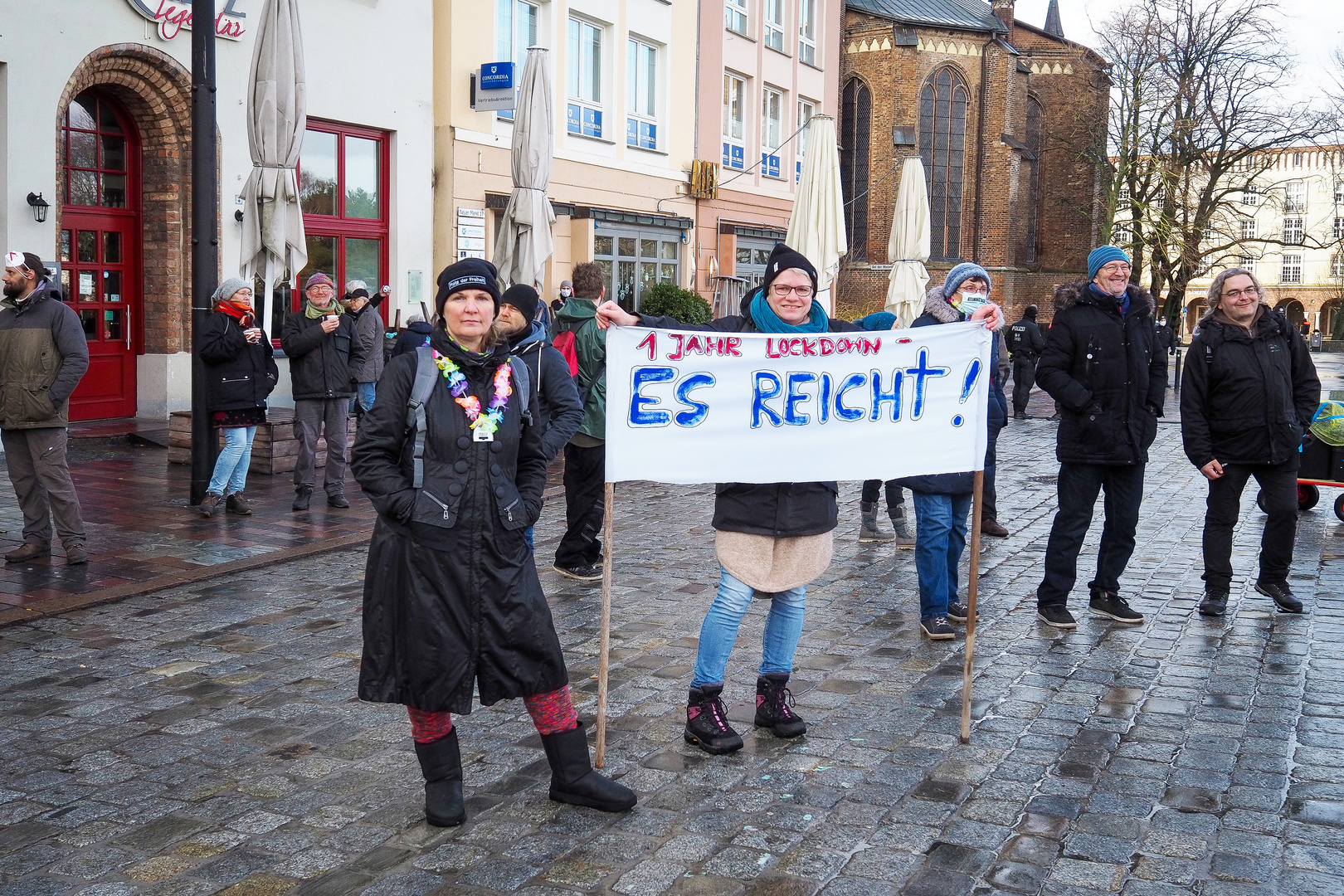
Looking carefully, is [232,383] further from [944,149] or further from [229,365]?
[944,149]

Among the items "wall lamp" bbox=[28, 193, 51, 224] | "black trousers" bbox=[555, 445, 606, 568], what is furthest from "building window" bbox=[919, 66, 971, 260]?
"black trousers" bbox=[555, 445, 606, 568]

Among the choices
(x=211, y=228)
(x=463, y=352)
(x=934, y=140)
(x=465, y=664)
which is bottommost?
(x=465, y=664)

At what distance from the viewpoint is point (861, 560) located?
892 centimetres

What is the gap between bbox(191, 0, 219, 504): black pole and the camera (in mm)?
10352

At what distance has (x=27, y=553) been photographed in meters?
8.14

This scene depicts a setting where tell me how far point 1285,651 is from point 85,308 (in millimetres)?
13680

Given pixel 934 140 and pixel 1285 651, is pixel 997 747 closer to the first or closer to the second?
pixel 1285 651

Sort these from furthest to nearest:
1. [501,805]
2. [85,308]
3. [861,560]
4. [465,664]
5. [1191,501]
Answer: [85,308]
[1191,501]
[861,560]
[501,805]
[465,664]

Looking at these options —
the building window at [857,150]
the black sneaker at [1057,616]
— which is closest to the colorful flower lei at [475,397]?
the black sneaker at [1057,616]

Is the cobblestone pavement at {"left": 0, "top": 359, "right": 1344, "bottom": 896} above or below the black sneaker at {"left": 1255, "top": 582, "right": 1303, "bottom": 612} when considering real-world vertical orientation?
below

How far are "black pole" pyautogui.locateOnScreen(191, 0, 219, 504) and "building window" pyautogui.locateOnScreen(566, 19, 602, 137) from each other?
1270cm

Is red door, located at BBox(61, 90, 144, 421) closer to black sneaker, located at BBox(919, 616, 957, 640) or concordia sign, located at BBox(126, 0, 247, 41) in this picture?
concordia sign, located at BBox(126, 0, 247, 41)

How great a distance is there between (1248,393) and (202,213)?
25.9ft

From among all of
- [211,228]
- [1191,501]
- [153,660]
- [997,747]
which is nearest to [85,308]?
[211,228]
